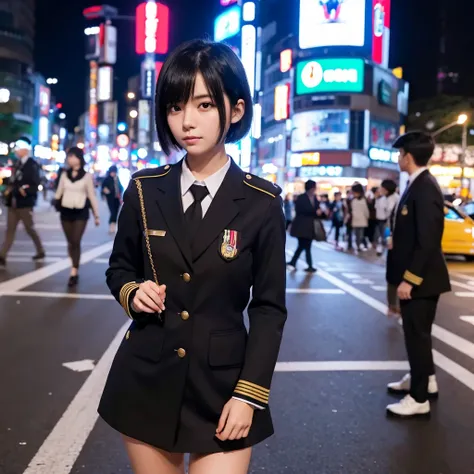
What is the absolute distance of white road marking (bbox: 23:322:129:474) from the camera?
3514 millimetres

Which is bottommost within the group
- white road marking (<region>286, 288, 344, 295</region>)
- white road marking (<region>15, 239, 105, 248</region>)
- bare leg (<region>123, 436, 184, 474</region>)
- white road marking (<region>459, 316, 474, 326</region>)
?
white road marking (<region>459, 316, 474, 326</region>)

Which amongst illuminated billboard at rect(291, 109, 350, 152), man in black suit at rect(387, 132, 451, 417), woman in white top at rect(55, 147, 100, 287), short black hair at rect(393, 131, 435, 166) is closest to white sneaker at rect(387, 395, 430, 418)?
man in black suit at rect(387, 132, 451, 417)

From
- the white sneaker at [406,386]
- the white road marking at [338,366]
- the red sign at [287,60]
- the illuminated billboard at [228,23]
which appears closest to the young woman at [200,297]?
the white sneaker at [406,386]

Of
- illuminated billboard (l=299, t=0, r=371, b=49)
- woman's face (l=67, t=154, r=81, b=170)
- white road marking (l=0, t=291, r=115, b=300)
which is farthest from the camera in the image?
illuminated billboard (l=299, t=0, r=371, b=49)

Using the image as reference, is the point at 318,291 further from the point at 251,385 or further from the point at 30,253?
the point at 251,385

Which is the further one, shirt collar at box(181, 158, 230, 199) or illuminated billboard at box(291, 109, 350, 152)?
illuminated billboard at box(291, 109, 350, 152)

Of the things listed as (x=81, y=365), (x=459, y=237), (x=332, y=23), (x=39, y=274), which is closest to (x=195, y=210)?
(x=81, y=365)

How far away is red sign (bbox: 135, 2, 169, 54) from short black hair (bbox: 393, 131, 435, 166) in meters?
65.9

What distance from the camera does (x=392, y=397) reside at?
4.98 meters

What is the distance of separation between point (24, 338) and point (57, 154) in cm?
9707

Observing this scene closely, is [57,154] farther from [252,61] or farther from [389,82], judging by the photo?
[389,82]

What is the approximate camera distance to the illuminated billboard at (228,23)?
233 ft

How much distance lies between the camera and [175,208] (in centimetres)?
198

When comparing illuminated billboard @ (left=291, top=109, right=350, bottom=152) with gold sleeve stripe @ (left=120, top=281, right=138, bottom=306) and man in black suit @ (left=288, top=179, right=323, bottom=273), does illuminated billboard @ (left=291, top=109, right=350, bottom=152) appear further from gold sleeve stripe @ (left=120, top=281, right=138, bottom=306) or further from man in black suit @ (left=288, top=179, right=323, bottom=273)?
gold sleeve stripe @ (left=120, top=281, right=138, bottom=306)
